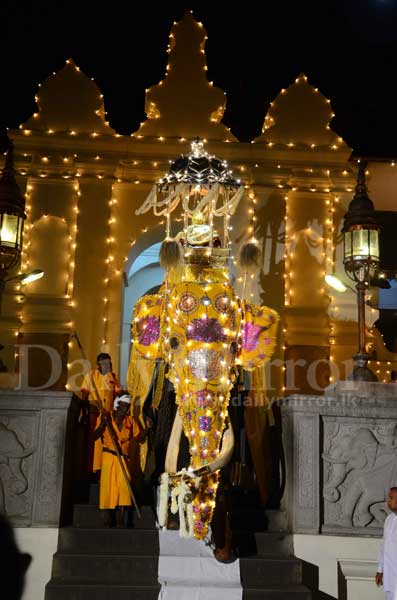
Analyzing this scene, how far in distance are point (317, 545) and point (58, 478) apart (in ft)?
8.26

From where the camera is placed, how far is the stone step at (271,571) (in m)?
7.56

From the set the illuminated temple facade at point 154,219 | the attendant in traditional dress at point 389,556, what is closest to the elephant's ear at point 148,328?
the attendant in traditional dress at point 389,556

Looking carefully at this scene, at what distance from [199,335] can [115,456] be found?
1.59 m

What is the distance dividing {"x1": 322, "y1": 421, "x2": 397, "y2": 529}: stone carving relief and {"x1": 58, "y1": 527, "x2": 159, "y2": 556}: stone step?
1.71 metres

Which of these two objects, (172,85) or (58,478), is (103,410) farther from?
(172,85)

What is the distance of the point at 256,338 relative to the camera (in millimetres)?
8398

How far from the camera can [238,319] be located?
8.16 metres

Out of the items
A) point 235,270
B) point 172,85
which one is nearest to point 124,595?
point 235,270

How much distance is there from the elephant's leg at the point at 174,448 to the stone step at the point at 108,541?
752mm

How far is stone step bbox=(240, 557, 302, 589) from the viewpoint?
7.56m

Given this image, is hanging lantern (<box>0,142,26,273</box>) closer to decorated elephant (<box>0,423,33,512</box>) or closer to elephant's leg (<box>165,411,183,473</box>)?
decorated elephant (<box>0,423,33,512</box>)

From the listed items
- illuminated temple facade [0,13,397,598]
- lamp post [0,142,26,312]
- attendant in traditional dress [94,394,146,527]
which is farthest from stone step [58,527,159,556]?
illuminated temple facade [0,13,397,598]

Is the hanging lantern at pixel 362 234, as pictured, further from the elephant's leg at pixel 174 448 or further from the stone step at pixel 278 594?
the stone step at pixel 278 594

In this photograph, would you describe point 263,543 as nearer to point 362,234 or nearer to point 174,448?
point 174,448
